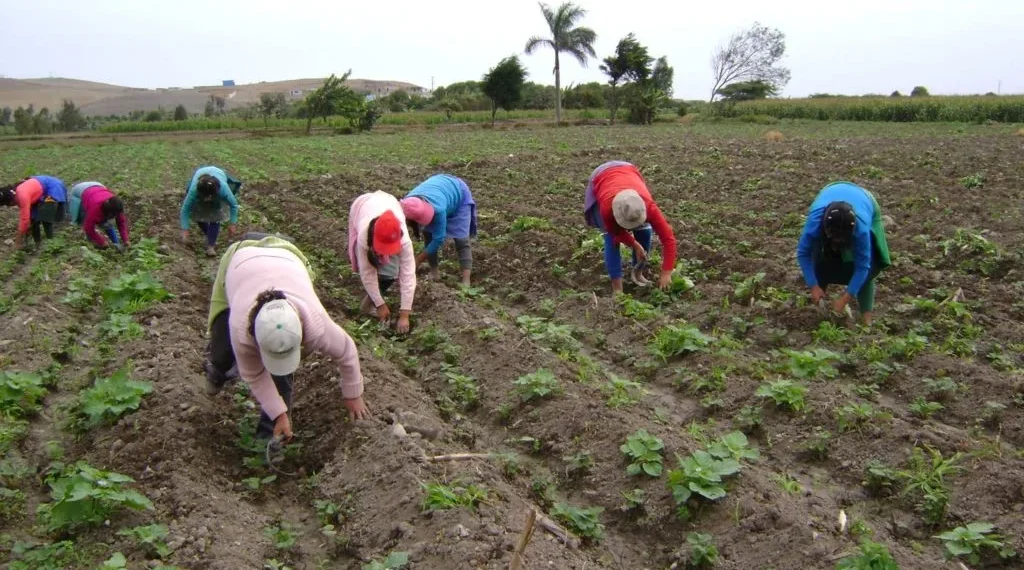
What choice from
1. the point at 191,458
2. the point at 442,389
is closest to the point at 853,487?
the point at 442,389

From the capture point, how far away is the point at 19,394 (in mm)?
4699

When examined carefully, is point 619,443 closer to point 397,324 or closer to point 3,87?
point 397,324

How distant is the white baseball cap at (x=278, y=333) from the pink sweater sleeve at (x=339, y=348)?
227 mm

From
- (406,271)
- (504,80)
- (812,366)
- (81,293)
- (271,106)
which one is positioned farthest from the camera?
(271,106)

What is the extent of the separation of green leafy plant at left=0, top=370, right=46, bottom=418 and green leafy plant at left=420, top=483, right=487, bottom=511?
9.40 feet

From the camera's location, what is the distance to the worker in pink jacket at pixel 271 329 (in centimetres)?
338

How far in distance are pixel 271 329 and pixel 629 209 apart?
367 cm

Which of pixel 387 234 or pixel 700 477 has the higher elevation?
pixel 387 234

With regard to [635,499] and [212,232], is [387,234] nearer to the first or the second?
[635,499]

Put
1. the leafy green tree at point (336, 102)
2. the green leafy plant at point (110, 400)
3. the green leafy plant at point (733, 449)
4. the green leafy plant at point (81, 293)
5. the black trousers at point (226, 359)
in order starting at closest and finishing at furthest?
the green leafy plant at point (733, 449) → the black trousers at point (226, 359) → the green leafy plant at point (110, 400) → the green leafy plant at point (81, 293) → the leafy green tree at point (336, 102)

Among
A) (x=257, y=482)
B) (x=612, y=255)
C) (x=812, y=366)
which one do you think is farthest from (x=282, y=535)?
(x=612, y=255)

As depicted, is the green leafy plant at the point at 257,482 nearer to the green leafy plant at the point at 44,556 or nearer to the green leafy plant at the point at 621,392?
the green leafy plant at the point at 44,556

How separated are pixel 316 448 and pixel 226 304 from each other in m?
0.97

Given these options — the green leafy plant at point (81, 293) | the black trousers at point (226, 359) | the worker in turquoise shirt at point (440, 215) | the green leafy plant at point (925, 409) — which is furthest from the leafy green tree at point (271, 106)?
the green leafy plant at point (925, 409)
